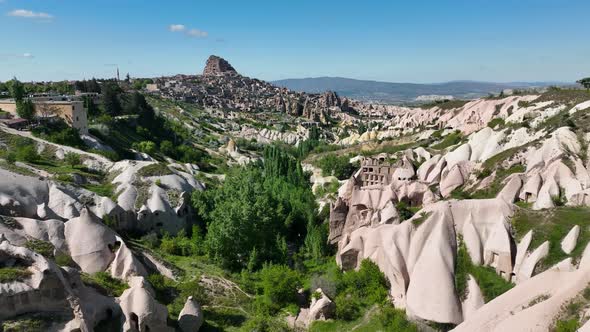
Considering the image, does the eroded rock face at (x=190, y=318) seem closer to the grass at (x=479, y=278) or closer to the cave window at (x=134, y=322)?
the cave window at (x=134, y=322)

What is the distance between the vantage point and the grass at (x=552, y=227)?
66.7ft

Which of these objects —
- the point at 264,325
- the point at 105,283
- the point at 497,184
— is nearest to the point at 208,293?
the point at 264,325

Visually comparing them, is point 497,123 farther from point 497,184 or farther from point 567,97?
point 497,184

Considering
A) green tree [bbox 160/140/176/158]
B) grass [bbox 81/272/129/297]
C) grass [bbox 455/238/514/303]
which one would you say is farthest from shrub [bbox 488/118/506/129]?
grass [bbox 81/272/129/297]

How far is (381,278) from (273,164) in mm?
37655

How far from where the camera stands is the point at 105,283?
23500 millimetres

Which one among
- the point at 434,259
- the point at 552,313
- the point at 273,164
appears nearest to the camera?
the point at 552,313

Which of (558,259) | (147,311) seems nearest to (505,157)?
(558,259)

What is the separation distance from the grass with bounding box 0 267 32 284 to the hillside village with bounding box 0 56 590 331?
0.06 metres

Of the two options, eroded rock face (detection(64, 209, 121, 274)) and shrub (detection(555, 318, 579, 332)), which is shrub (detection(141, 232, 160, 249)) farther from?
→ shrub (detection(555, 318, 579, 332))

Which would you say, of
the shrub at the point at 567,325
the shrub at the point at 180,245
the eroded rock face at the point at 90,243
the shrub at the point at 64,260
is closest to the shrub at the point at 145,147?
the shrub at the point at 180,245

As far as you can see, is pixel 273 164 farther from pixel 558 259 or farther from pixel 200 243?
pixel 558 259

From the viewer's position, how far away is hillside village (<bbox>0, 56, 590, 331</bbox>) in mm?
18359

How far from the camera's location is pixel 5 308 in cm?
1642
